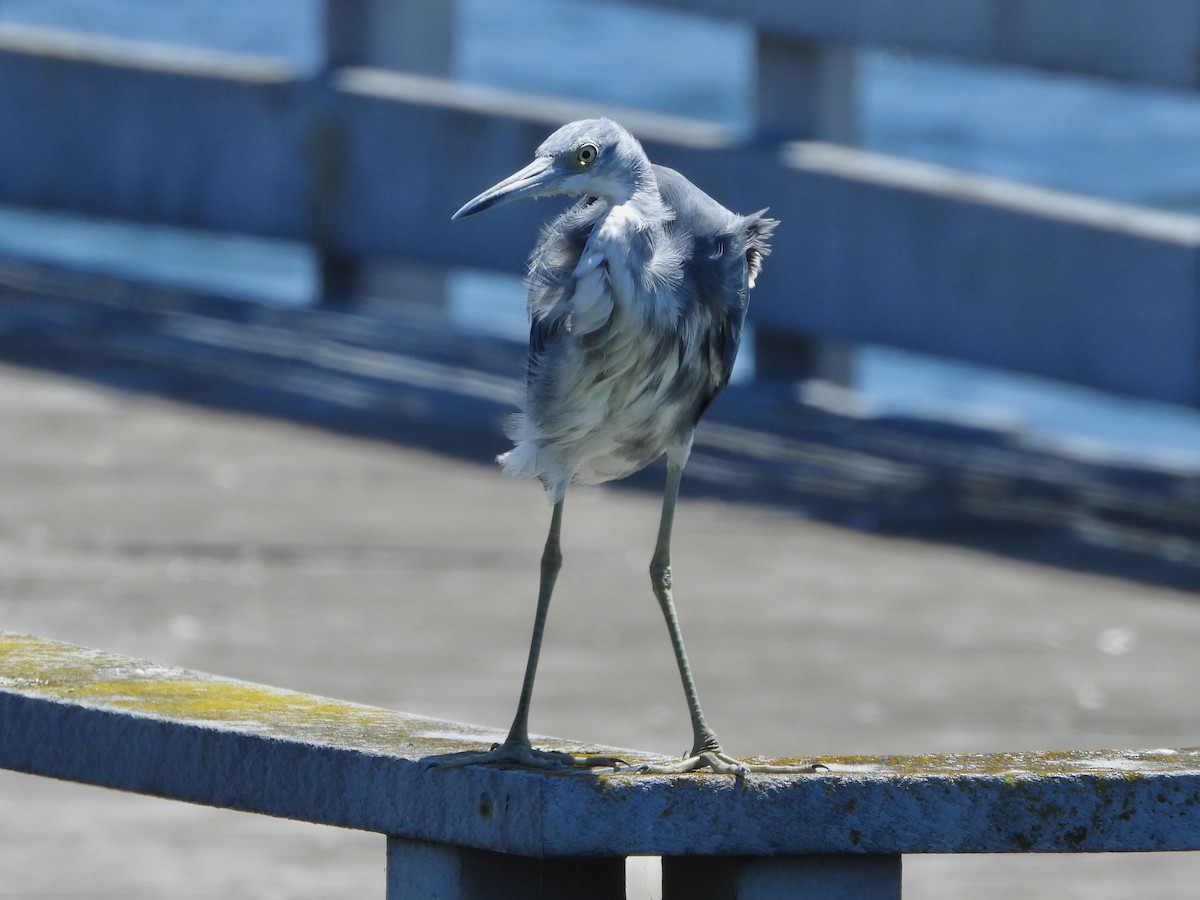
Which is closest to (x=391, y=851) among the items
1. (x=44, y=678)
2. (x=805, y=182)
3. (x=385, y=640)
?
(x=44, y=678)

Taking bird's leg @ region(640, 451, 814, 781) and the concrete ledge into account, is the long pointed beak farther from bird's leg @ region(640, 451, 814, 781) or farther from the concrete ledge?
the concrete ledge

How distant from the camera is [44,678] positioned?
277cm

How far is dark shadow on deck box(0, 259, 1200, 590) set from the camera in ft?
21.0

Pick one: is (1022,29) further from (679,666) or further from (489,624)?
(679,666)

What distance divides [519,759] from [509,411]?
17.5 ft

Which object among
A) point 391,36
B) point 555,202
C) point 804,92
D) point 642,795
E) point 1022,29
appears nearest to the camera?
point 642,795

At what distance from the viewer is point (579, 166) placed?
251cm

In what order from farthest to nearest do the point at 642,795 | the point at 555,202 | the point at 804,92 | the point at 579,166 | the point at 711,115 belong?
the point at 711,115
the point at 804,92
the point at 555,202
the point at 579,166
the point at 642,795

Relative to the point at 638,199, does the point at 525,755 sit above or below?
below

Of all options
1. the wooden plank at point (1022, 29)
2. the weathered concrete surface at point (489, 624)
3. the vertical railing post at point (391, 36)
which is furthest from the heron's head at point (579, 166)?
the vertical railing post at point (391, 36)

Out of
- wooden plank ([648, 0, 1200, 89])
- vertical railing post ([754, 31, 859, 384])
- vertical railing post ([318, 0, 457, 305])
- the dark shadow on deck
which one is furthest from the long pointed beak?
vertical railing post ([318, 0, 457, 305])

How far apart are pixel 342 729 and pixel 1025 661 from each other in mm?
3058

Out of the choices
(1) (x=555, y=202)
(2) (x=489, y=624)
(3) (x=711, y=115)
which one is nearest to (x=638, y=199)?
(2) (x=489, y=624)

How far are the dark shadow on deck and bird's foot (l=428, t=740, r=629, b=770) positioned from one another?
12.4 ft
